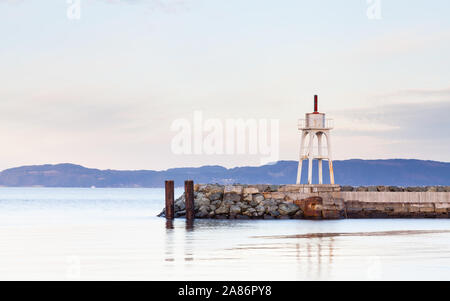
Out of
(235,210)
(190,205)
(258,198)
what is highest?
(258,198)

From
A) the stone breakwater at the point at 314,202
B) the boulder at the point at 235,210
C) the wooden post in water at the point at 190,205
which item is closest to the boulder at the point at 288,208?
the stone breakwater at the point at 314,202

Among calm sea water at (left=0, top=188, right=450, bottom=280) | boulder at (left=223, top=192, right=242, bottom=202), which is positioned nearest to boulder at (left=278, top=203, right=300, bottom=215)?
boulder at (left=223, top=192, right=242, bottom=202)

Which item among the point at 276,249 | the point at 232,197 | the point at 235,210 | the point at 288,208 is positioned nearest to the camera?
the point at 276,249

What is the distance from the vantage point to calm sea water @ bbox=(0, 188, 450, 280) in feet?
57.3

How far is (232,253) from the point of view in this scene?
869 inches

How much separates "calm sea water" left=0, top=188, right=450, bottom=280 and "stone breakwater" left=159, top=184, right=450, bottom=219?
161 inches

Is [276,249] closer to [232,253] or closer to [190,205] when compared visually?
[232,253]

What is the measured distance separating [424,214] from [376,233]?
34.6ft

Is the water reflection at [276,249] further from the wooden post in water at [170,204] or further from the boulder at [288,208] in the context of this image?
the wooden post in water at [170,204]

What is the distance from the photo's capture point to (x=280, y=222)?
38.3 metres

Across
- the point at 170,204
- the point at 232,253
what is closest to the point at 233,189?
the point at 170,204

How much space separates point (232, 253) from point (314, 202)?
17798mm
